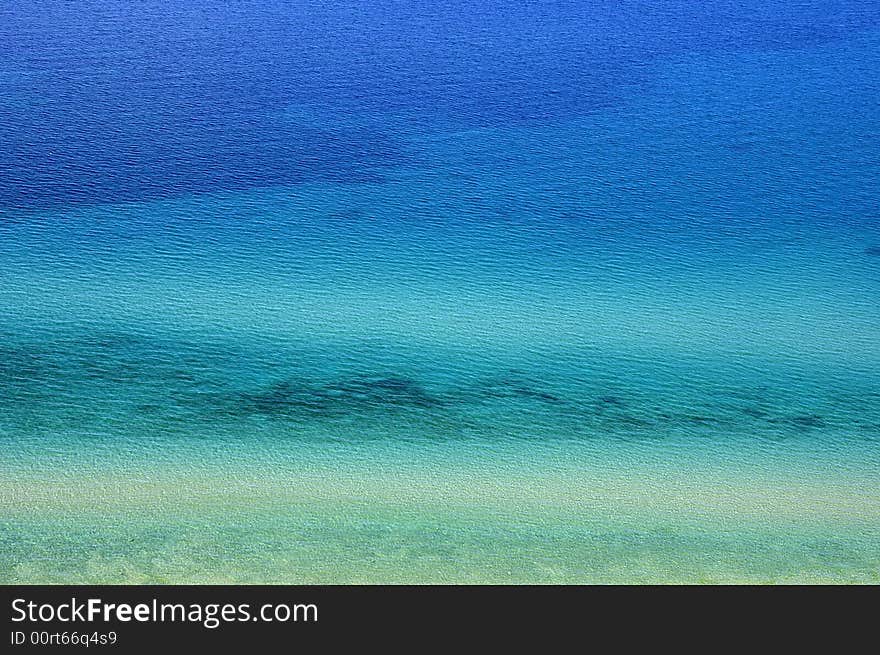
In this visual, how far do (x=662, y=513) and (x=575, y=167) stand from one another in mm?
6607

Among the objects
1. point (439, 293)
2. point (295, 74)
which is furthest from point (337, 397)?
point (295, 74)

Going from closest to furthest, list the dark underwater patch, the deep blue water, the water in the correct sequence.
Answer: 1. the water
2. the dark underwater patch
3. the deep blue water

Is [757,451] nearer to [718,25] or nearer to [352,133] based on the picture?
[352,133]

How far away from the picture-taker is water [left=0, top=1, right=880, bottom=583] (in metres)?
6.48

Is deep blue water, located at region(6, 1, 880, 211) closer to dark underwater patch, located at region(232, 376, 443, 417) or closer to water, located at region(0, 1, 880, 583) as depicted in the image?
water, located at region(0, 1, 880, 583)

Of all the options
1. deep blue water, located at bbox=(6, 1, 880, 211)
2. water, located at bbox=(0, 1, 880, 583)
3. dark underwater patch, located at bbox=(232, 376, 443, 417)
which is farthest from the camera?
deep blue water, located at bbox=(6, 1, 880, 211)

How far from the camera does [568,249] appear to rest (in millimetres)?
10891

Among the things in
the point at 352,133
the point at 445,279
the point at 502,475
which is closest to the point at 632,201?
the point at 445,279

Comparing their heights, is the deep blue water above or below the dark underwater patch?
above

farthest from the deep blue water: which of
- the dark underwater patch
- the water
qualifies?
the dark underwater patch

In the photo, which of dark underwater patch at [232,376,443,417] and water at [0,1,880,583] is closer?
water at [0,1,880,583]

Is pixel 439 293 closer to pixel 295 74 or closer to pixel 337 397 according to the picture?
pixel 337 397

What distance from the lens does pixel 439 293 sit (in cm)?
1000

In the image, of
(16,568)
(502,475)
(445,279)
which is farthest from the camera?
(445,279)
